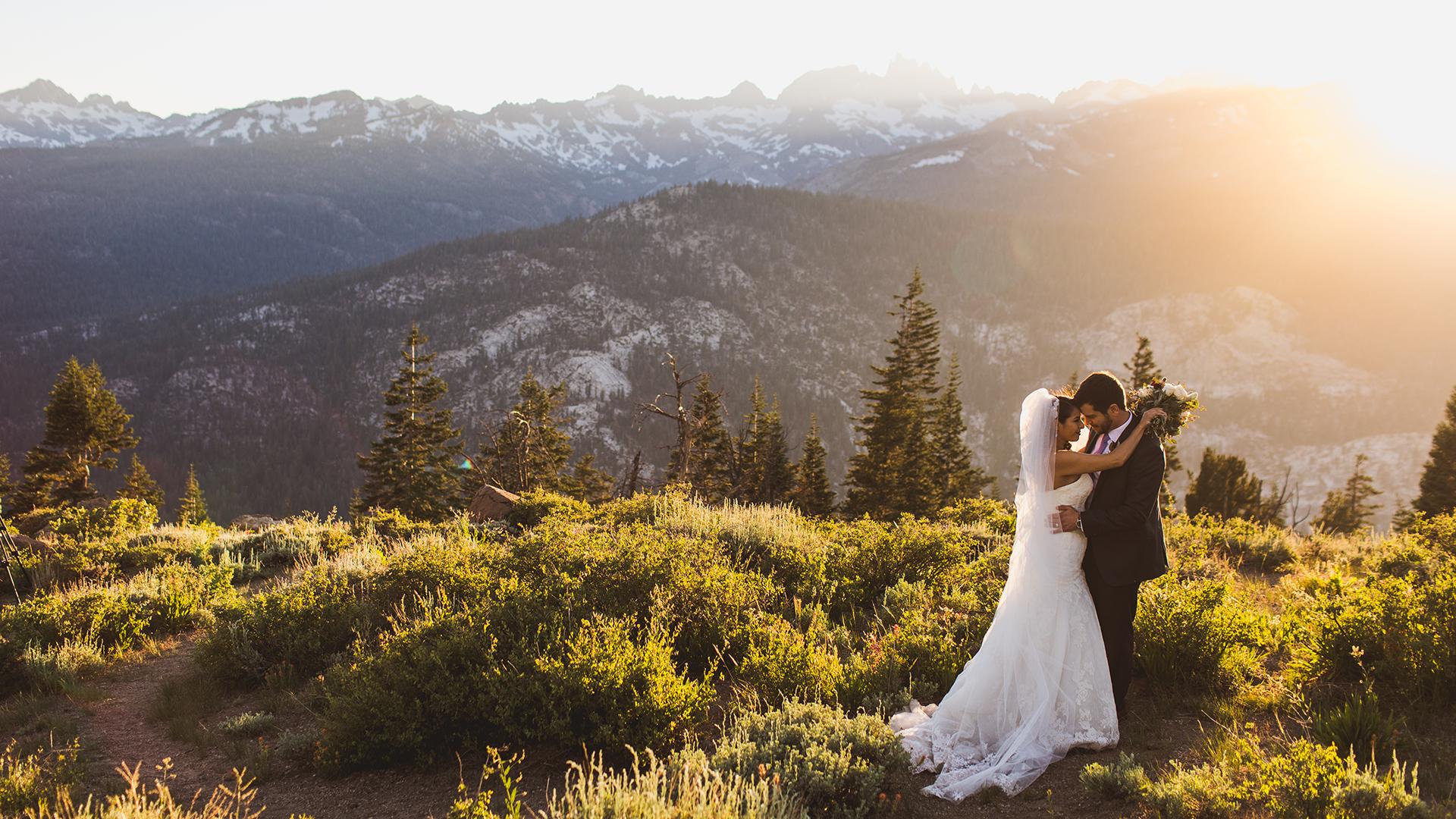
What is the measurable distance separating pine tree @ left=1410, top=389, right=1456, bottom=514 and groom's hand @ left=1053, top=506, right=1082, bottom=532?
41.4 m

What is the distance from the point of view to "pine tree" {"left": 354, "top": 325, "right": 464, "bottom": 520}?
36.1m

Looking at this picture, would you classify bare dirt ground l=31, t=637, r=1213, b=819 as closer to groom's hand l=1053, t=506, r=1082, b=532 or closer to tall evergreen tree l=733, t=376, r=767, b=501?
groom's hand l=1053, t=506, r=1082, b=532

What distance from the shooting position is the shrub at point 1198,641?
5992 mm

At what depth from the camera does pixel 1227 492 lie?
117ft

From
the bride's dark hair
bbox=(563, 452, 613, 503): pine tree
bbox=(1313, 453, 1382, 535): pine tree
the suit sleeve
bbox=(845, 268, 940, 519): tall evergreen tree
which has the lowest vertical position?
bbox=(1313, 453, 1382, 535): pine tree

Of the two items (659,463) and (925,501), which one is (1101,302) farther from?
(925,501)

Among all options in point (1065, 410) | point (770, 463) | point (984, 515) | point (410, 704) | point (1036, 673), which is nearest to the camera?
point (1036, 673)

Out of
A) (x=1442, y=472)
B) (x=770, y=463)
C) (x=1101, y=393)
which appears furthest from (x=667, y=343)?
(x=1101, y=393)

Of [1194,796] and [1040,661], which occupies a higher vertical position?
[1040,661]

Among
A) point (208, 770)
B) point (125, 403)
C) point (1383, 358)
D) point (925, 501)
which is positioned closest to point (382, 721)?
point (208, 770)

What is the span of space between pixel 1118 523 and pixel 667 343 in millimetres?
146205

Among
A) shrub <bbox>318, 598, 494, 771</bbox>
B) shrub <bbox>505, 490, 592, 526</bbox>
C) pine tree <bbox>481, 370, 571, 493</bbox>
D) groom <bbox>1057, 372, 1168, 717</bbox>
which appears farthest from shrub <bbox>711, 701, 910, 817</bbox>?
pine tree <bbox>481, 370, 571, 493</bbox>

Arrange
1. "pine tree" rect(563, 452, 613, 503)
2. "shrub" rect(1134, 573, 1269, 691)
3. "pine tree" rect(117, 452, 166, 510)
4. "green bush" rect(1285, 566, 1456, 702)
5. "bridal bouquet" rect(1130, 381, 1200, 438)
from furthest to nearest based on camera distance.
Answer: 1. "pine tree" rect(117, 452, 166, 510)
2. "pine tree" rect(563, 452, 613, 503)
3. "shrub" rect(1134, 573, 1269, 691)
4. "bridal bouquet" rect(1130, 381, 1200, 438)
5. "green bush" rect(1285, 566, 1456, 702)

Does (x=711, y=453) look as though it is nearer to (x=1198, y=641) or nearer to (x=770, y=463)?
(x=770, y=463)
